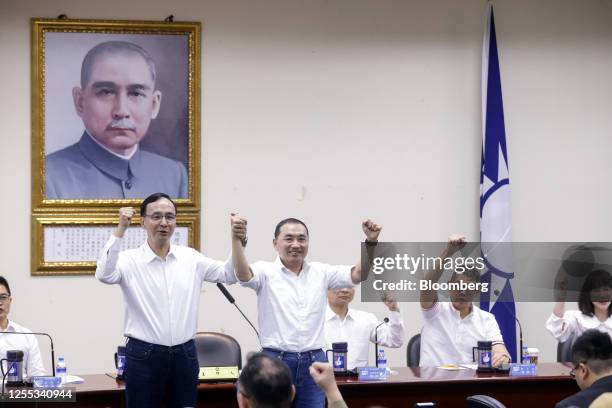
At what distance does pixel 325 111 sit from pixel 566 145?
174 centimetres

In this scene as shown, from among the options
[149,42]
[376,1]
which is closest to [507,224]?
[376,1]

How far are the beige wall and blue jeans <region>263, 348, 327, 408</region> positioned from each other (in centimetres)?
183

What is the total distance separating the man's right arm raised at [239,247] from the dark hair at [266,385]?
6.58 ft

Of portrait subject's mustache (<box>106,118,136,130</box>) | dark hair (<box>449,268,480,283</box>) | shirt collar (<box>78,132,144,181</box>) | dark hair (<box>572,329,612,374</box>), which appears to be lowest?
dark hair (<box>572,329,612,374</box>)

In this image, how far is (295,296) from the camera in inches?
188

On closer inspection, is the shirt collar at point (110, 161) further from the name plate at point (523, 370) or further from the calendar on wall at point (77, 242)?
the name plate at point (523, 370)

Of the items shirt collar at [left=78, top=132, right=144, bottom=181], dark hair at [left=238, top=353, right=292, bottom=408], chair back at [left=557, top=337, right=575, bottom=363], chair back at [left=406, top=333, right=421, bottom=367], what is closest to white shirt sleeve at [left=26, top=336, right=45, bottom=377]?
shirt collar at [left=78, top=132, right=144, bottom=181]

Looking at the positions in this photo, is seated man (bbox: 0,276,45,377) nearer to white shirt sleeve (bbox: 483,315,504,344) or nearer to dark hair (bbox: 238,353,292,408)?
white shirt sleeve (bbox: 483,315,504,344)

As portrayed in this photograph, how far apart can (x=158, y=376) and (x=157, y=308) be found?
310 mm

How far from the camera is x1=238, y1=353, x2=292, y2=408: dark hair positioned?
2.46 m

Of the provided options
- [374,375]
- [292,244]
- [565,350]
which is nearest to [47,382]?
[292,244]

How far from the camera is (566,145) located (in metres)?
6.90

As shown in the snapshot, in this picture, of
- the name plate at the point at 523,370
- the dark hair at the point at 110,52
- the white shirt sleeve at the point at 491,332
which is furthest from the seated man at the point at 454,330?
the dark hair at the point at 110,52

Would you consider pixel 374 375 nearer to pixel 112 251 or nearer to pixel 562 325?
pixel 562 325
